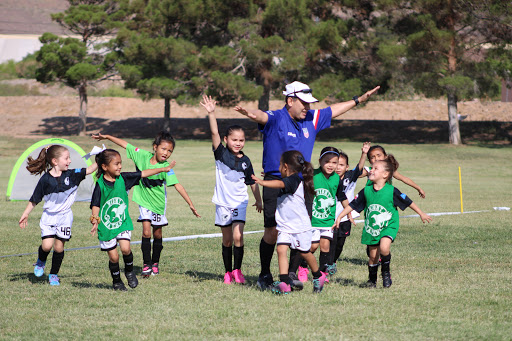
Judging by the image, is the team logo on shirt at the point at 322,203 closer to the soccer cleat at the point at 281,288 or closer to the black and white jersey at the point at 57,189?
the soccer cleat at the point at 281,288

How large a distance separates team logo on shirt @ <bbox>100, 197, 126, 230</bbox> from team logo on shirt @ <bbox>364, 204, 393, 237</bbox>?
2729mm

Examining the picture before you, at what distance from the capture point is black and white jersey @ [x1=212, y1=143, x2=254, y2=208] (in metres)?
7.76

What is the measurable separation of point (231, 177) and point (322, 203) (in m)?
1.11

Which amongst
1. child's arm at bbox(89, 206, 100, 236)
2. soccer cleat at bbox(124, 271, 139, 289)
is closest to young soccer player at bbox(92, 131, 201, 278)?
soccer cleat at bbox(124, 271, 139, 289)

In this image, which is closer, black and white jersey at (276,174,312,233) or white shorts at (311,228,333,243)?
black and white jersey at (276,174,312,233)

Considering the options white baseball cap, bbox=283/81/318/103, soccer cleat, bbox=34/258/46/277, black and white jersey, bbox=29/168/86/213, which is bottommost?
soccer cleat, bbox=34/258/46/277

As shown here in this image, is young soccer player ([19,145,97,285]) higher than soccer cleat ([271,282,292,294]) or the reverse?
higher

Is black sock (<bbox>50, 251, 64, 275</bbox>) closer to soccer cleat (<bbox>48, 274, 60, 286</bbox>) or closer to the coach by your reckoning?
soccer cleat (<bbox>48, 274, 60, 286</bbox>)

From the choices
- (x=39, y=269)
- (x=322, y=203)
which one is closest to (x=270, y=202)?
(x=322, y=203)

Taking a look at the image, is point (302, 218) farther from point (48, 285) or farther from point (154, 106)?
point (154, 106)

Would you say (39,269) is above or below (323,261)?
below

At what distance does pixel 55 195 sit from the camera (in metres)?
7.77

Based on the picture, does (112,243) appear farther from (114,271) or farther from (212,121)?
(212,121)

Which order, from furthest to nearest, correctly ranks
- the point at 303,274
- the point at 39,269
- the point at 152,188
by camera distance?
the point at 152,188, the point at 39,269, the point at 303,274
